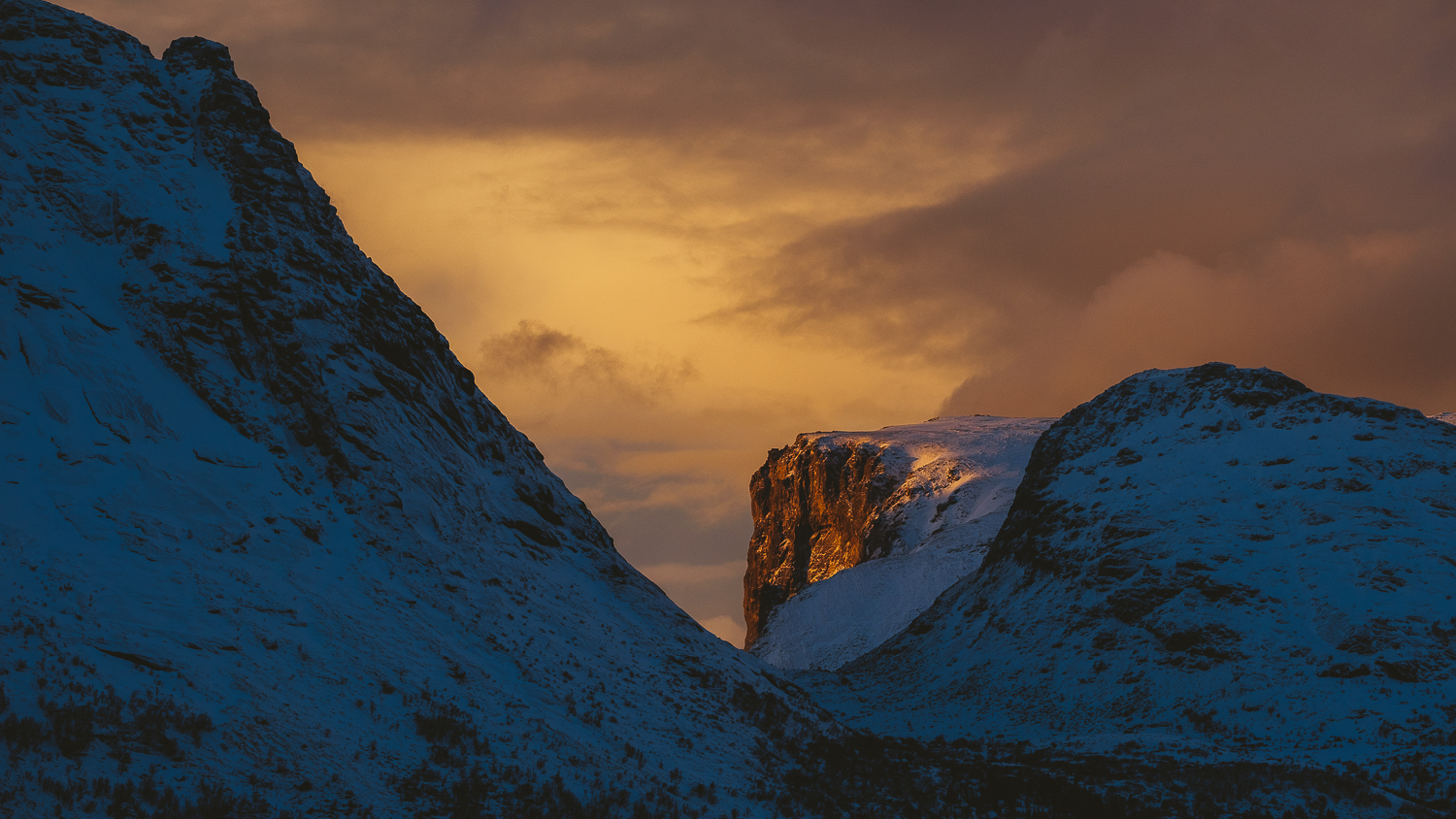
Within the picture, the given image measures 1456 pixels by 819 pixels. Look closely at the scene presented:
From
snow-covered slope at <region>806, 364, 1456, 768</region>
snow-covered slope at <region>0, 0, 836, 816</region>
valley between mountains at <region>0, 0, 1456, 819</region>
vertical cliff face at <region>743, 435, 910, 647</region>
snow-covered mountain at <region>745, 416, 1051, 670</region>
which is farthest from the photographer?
vertical cliff face at <region>743, 435, 910, 647</region>

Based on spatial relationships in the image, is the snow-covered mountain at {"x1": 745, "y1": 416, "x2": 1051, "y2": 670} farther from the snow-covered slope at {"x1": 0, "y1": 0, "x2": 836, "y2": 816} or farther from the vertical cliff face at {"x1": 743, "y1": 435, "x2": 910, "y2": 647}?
the snow-covered slope at {"x1": 0, "y1": 0, "x2": 836, "y2": 816}

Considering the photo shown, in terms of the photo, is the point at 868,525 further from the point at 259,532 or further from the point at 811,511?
the point at 259,532

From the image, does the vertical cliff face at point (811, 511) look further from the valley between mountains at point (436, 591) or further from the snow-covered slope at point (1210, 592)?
the valley between mountains at point (436, 591)

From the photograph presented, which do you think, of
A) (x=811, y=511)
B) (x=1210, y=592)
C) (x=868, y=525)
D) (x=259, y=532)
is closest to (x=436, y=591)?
(x=259, y=532)

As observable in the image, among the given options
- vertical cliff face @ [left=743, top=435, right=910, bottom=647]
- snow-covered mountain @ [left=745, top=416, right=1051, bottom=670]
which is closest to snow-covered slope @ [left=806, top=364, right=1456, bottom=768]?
snow-covered mountain @ [left=745, top=416, right=1051, bottom=670]

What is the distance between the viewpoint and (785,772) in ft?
91.5

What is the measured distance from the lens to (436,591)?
29.4 m

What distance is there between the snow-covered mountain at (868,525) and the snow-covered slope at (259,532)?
46.7 metres

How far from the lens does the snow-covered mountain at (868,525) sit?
8412 cm

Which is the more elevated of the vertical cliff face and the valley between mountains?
the vertical cliff face

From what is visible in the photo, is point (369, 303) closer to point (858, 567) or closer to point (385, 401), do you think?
point (385, 401)

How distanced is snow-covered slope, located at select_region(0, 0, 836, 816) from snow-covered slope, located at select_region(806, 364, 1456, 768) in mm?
15901

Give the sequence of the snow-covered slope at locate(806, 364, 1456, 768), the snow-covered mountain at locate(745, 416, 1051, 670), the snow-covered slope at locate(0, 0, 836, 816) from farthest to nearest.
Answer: the snow-covered mountain at locate(745, 416, 1051, 670)
the snow-covered slope at locate(806, 364, 1456, 768)
the snow-covered slope at locate(0, 0, 836, 816)

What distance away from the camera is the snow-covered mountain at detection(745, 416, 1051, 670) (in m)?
84.1
